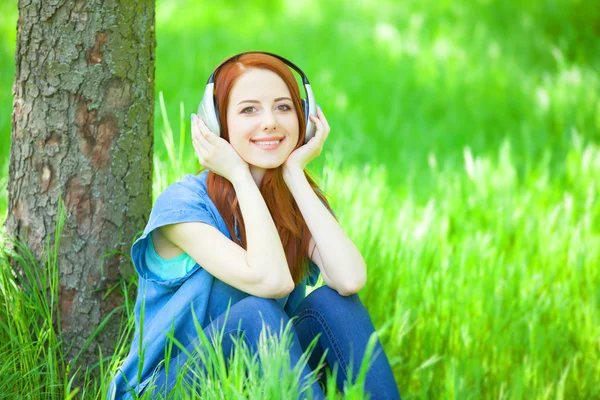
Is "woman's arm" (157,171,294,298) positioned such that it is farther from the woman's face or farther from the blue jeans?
the woman's face

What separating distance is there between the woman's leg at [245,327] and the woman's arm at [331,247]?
242mm

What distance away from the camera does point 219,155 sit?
2.32m

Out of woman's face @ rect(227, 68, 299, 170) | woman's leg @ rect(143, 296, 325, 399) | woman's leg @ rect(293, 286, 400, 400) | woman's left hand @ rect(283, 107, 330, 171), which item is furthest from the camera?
woman's left hand @ rect(283, 107, 330, 171)

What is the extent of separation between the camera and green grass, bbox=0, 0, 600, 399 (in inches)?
118

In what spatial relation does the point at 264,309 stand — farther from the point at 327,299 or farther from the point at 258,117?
the point at 258,117

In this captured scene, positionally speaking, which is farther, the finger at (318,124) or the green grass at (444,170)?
the green grass at (444,170)

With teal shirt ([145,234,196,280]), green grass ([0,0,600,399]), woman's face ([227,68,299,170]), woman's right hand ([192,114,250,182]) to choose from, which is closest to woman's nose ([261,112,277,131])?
woman's face ([227,68,299,170])

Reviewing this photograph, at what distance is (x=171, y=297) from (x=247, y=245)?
31 cm

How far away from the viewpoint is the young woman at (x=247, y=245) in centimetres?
219

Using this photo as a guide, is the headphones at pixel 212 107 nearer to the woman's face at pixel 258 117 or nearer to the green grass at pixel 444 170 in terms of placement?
the woman's face at pixel 258 117

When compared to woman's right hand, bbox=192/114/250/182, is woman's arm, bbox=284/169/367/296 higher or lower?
lower

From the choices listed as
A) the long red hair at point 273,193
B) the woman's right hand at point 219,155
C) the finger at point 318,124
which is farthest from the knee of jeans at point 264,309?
the finger at point 318,124

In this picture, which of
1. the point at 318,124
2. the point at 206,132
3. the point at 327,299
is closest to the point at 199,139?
the point at 206,132

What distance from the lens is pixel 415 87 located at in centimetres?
687
